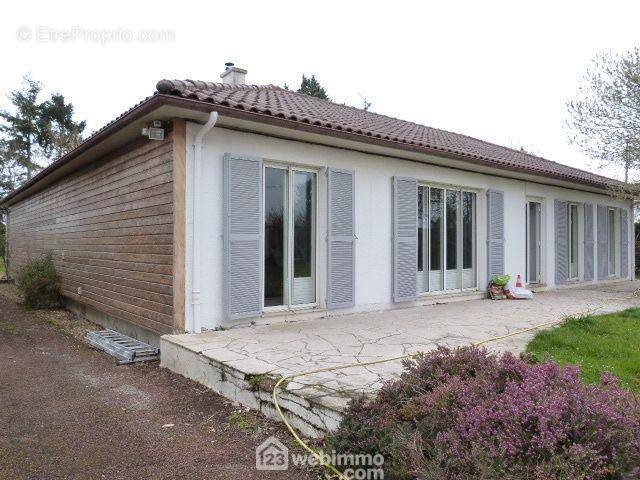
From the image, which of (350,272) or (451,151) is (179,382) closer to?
(350,272)

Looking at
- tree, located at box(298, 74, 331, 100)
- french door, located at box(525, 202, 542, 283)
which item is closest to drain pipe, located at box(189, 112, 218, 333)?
french door, located at box(525, 202, 542, 283)

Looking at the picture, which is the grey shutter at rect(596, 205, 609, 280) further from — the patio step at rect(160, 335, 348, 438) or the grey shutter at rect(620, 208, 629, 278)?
the patio step at rect(160, 335, 348, 438)

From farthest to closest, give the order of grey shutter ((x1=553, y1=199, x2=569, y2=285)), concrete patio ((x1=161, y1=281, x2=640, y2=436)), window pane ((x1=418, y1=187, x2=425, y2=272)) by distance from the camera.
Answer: grey shutter ((x1=553, y1=199, x2=569, y2=285)) < window pane ((x1=418, y1=187, x2=425, y2=272)) < concrete patio ((x1=161, y1=281, x2=640, y2=436))

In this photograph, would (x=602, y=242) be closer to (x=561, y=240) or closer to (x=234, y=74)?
(x=561, y=240)

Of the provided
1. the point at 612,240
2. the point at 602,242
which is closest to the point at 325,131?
the point at 602,242

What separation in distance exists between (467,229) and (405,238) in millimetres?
1994

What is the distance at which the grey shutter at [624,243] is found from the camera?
43.9 ft

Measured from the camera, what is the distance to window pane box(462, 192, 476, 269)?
348 inches

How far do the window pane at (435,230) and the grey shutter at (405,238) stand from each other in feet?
2.21

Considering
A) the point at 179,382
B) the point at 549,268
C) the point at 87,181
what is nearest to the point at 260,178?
the point at 179,382

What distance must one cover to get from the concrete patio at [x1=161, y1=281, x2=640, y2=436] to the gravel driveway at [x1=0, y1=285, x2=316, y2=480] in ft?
0.68

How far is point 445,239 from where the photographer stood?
333 inches

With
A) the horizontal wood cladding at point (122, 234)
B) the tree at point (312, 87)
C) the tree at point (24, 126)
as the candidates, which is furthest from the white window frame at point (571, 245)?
the tree at point (24, 126)

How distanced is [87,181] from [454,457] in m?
8.35
